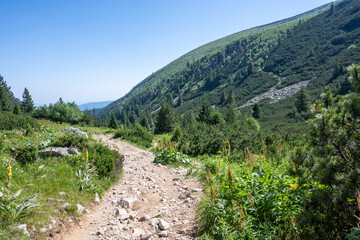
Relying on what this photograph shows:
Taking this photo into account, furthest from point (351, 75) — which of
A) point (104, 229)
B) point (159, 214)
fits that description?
point (104, 229)

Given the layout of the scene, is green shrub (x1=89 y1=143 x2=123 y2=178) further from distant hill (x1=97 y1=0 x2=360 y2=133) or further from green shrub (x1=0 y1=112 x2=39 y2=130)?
distant hill (x1=97 y1=0 x2=360 y2=133)

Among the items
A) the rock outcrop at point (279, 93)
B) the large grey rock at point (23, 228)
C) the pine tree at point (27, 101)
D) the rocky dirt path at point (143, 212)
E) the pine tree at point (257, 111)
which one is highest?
the pine tree at point (27, 101)

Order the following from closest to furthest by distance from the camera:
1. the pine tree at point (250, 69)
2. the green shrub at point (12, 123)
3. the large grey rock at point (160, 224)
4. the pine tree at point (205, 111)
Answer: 1. the large grey rock at point (160, 224)
2. the green shrub at point (12, 123)
3. the pine tree at point (205, 111)
4. the pine tree at point (250, 69)

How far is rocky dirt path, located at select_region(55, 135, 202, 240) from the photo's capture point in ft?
12.9

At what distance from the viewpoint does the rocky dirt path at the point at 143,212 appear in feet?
12.9

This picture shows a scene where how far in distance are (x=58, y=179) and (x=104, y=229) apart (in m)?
2.22

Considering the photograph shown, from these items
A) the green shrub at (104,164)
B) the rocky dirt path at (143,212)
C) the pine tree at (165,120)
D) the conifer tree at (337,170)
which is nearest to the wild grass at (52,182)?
the green shrub at (104,164)

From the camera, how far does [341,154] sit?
2473 millimetres

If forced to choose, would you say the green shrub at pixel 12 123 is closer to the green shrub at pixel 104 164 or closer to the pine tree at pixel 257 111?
the green shrub at pixel 104 164

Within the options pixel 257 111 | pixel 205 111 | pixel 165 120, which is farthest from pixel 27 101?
pixel 257 111

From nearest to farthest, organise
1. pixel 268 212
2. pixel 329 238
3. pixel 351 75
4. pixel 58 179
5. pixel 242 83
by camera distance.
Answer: pixel 329 238 → pixel 351 75 → pixel 268 212 → pixel 58 179 → pixel 242 83

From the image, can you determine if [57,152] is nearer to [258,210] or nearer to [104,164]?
[104,164]

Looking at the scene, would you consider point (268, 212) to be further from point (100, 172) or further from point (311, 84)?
point (311, 84)

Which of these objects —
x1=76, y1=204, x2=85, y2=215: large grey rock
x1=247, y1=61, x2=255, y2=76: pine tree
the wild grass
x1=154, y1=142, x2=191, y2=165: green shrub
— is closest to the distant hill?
x1=247, y1=61, x2=255, y2=76: pine tree
